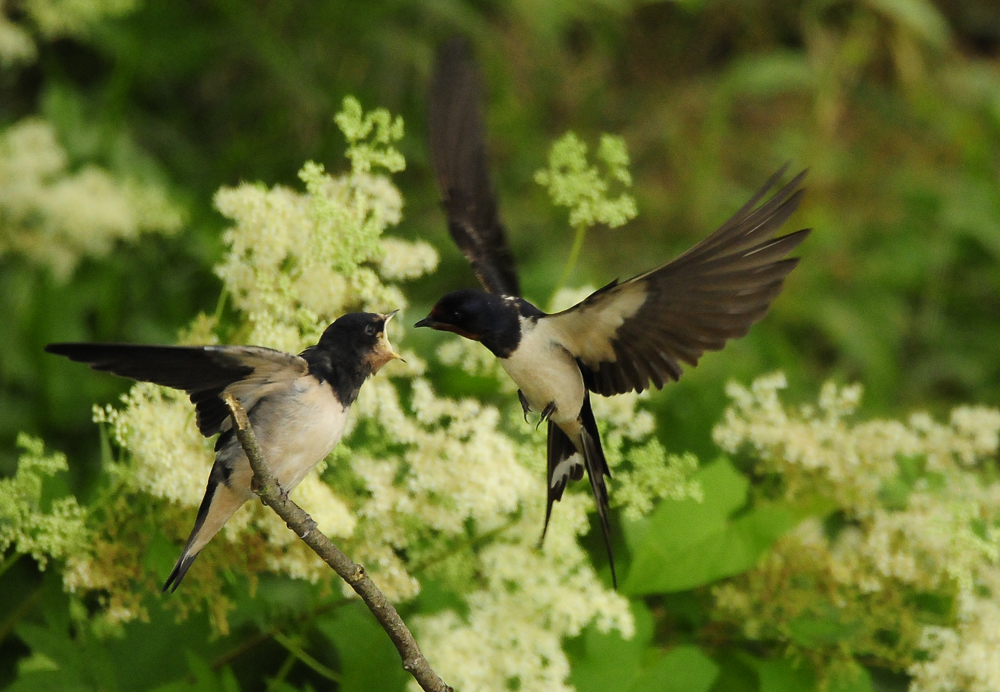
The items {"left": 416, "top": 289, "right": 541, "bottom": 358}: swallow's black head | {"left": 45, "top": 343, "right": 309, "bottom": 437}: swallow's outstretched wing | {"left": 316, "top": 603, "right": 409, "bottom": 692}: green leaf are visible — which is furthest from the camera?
{"left": 316, "top": 603, "right": 409, "bottom": 692}: green leaf

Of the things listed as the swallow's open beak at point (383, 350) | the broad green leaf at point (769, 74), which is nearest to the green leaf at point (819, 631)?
the swallow's open beak at point (383, 350)

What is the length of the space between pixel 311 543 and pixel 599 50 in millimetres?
3015

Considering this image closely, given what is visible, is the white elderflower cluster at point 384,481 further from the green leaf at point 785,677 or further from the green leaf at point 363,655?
the green leaf at point 785,677

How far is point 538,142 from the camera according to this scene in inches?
120

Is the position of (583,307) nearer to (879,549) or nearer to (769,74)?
(879,549)

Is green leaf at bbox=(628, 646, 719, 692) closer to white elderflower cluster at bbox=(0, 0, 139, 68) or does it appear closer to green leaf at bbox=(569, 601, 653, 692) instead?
green leaf at bbox=(569, 601, 653, 692)

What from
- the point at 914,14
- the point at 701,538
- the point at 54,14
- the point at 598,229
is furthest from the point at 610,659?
the point at 914,14

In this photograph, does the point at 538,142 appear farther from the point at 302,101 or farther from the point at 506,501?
the point at 506,501

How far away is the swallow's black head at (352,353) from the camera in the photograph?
77 centimetres

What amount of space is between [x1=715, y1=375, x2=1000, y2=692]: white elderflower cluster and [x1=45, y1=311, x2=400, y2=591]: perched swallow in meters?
0.47

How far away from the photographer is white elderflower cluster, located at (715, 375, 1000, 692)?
3.25 ft

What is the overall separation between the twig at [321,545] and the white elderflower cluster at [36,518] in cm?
26

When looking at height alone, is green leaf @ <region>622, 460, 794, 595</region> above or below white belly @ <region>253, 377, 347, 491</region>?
above

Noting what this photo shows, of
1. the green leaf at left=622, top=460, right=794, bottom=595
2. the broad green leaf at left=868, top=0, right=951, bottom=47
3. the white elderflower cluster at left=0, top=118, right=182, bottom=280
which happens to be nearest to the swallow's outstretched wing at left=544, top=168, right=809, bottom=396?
the green leaf at left=622, top=460, right=794, bottom=595
